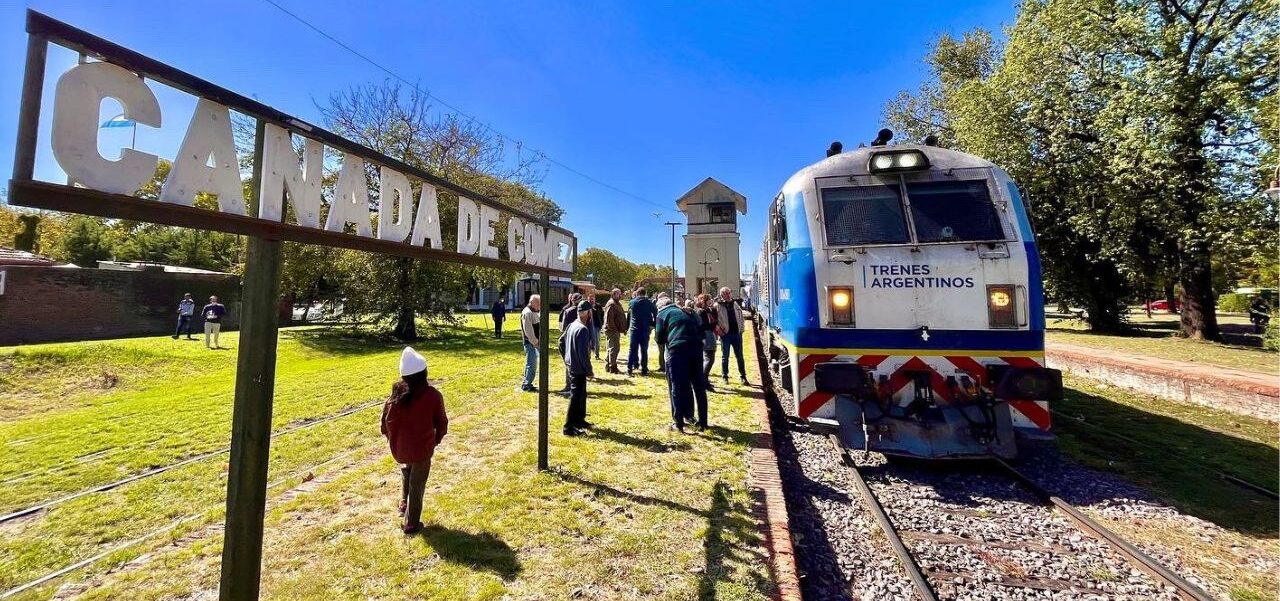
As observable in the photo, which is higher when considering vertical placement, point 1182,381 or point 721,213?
point 721,213

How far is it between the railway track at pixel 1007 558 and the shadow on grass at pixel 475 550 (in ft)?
8.76

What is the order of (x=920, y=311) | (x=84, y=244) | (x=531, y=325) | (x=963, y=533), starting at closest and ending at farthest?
(x=963, y=533) → (x=920, y=311) → (x=531, y=325) → (x=84, y=244)

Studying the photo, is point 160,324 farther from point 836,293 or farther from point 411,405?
point 836,293

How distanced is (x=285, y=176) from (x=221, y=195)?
29 centimetres

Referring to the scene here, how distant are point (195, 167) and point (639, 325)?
27.5ft

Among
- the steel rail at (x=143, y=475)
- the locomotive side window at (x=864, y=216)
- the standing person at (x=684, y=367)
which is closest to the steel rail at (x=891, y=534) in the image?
the standing person at (x=684, y=367)

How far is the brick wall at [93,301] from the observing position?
1480 cm

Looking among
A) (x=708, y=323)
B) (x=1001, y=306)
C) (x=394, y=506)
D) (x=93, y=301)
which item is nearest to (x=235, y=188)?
(x=394, y=506)

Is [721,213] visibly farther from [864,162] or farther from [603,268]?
[603,268]

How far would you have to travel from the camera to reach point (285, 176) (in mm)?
2104

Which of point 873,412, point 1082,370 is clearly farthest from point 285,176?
point 1082,370

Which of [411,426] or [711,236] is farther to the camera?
[711,236]

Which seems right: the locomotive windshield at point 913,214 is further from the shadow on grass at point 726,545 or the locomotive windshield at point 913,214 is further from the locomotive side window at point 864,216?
the shadow on grass at point 726,545

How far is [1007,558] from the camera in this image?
3.48 metres
